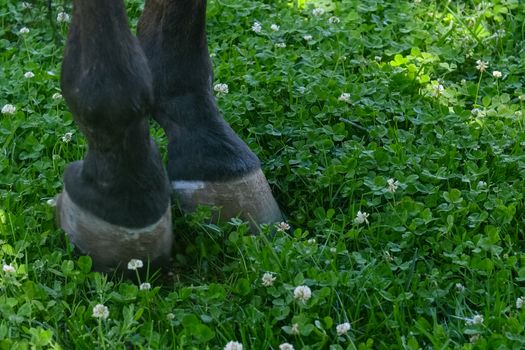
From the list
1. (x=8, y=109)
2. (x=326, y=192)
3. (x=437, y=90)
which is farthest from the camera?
(x=437, y=90)

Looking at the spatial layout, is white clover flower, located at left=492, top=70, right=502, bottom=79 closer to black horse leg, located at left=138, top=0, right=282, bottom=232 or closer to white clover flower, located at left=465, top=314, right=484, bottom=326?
black horse leg, located at left=138, top=0, right=282, bottom=232

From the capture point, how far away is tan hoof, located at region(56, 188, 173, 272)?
270 cm

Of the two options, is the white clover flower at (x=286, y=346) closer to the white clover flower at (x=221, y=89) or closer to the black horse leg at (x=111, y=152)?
the black horse leg at (x=111, y=152)

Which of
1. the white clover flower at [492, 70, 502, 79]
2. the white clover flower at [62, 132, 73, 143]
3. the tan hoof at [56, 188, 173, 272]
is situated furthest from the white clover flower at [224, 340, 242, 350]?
the white clover flower at [492, 70, 502, 79]

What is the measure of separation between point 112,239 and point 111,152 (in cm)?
26

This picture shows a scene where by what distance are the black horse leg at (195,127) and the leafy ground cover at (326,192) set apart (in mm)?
91

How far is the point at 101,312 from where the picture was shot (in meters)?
2.50

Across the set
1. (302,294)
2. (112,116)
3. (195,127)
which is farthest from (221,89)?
(302,294)

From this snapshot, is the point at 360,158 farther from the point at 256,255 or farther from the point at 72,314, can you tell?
the point at 72,314

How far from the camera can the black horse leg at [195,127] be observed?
291 cm

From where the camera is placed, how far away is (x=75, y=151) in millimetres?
3371

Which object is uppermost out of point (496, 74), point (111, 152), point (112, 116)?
point (112, 116)

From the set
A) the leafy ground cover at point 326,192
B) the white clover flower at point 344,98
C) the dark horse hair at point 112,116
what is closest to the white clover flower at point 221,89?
the leafy ground cover at point 326,192

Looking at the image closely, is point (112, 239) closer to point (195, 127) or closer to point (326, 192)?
point (195, 127)
